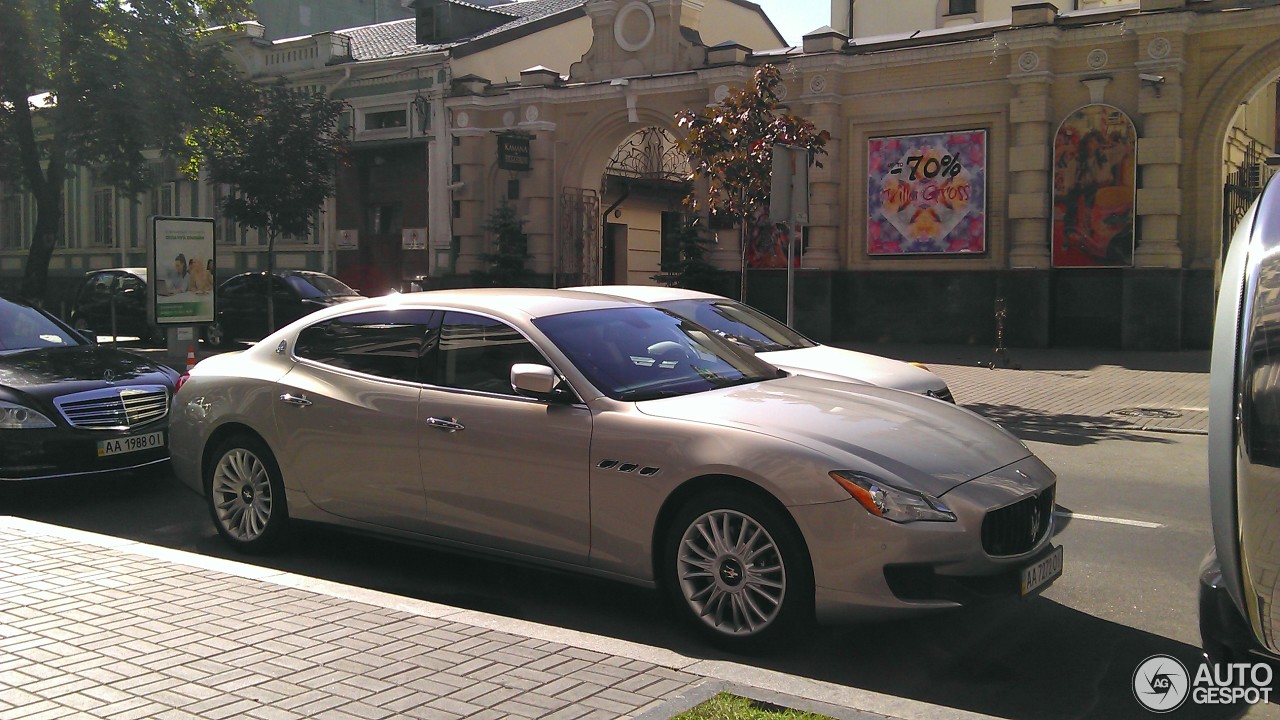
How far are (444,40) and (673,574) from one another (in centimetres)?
2961

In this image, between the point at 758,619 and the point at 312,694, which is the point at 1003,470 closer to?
the point at 758,619

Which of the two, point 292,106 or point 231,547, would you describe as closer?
point 231,547

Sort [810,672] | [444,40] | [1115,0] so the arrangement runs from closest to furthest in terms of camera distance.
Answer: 1. [810,672]
2. [1115,0]
3. [444,40]

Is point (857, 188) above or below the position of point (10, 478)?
above

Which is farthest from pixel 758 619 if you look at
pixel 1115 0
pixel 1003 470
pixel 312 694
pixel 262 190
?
pixel 1115 0

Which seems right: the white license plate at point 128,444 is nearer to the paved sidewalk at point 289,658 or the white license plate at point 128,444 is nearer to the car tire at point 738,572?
the paved sidewalk at point 289,658

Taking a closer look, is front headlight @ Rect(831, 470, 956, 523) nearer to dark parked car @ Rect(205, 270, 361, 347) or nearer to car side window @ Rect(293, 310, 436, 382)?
car side window @ Rect(293, 310, 436, 382)

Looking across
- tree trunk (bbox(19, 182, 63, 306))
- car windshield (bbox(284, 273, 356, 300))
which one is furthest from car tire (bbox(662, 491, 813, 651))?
tree trunk (bbox(19, 182, 63, 306))

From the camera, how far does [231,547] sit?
7.10 m

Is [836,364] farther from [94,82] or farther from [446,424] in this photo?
[94,82]

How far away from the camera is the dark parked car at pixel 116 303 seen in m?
24.7

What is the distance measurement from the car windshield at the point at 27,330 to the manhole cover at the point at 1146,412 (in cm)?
1091

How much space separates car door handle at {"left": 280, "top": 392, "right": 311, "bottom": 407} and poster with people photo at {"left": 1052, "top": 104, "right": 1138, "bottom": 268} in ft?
58.1

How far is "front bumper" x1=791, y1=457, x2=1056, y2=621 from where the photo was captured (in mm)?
4770
